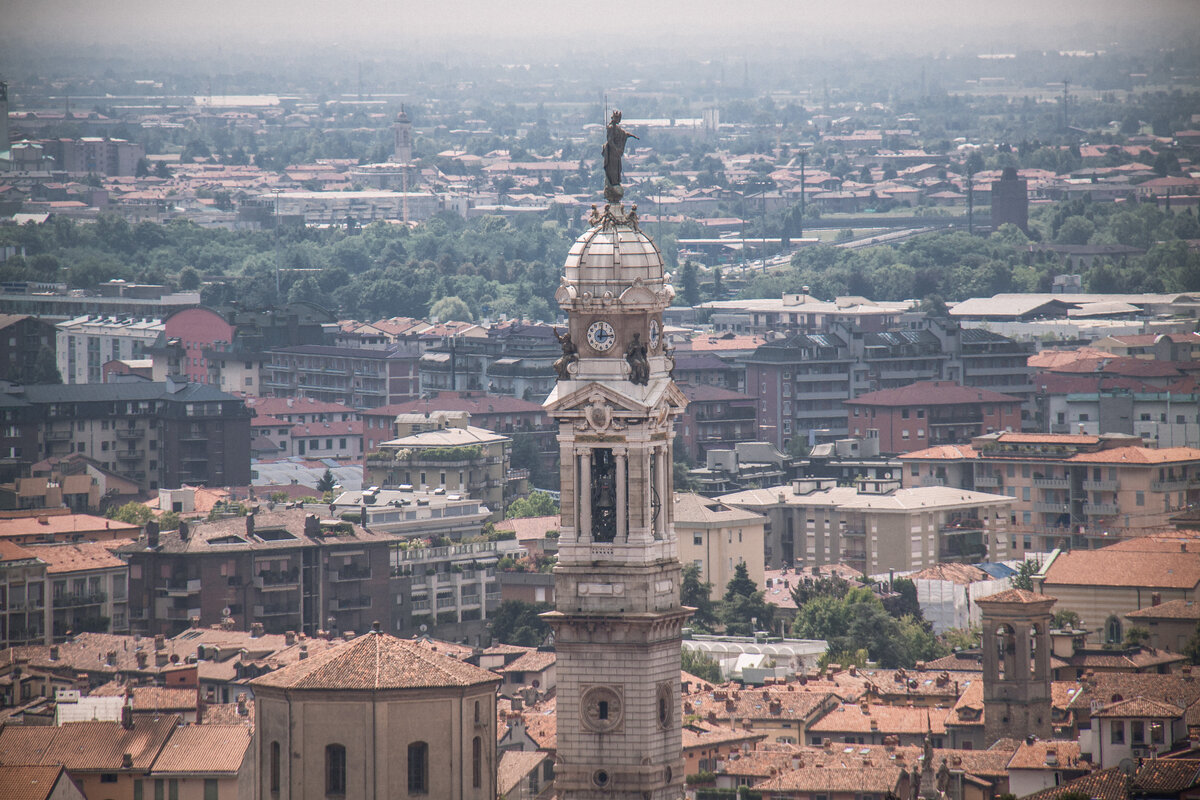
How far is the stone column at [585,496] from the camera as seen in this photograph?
3900 centimetres

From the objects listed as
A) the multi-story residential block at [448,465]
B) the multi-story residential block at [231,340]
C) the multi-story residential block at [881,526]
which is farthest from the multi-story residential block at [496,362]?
the multi-story residential block at [881,526]

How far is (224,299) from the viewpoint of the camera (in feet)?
626

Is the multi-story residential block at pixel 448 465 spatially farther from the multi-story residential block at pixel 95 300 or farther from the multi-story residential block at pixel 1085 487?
the multi-story residential block at pixel 95 300

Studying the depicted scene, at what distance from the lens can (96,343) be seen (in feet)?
550

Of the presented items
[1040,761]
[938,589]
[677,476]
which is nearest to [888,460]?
[677,476]

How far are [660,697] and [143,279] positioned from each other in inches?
6149

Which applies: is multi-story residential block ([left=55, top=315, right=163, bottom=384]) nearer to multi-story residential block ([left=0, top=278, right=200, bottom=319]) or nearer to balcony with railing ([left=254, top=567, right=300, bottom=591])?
multi-story residential block ([left=0, top=278, right=200, bottom=319])

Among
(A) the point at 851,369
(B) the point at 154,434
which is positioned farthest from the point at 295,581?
(A) the point at 851,369

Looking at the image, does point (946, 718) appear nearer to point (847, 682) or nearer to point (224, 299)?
point (847, 682)

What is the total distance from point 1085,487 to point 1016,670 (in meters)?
47.4

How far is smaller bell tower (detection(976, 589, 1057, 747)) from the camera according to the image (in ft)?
208

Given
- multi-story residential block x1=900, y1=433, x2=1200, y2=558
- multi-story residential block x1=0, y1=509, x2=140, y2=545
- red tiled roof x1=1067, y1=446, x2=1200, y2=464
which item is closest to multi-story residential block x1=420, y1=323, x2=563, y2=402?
multi-story residential block x1=900, y1=433, x2=1200, y2=558

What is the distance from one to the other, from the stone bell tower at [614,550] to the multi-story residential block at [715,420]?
95.0 meters

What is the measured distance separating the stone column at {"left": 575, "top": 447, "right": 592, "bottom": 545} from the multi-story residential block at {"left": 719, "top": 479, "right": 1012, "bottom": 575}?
66378 millimetres
